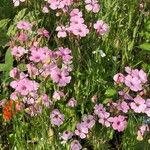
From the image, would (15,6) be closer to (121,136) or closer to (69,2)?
(69,2)

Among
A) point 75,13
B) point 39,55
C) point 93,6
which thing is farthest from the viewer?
point 93,6

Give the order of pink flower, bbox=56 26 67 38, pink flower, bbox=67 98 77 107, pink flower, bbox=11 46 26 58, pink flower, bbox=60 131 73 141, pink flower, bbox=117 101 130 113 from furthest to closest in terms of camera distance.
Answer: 1. pink flower, bbox=56 26 67 38
2. pink flower, bbox=11 46 26 58
3. pink flower, bbox=67 98 77 107
4. pink flower, bbox=117 101 130 113
5. pink flower, bbox=60 131 73 141

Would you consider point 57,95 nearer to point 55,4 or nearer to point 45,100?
point 45,100

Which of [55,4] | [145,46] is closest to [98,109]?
[145,46]

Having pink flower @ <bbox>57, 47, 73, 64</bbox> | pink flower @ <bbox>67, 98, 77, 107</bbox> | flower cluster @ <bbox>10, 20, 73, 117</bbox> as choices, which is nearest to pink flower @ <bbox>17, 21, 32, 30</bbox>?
flower cluster @ <bbox>10, 20, 73, 117</bbox>

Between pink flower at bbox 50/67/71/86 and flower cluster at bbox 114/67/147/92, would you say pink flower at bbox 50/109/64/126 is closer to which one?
pink flower at bbox 50/67/71/86
